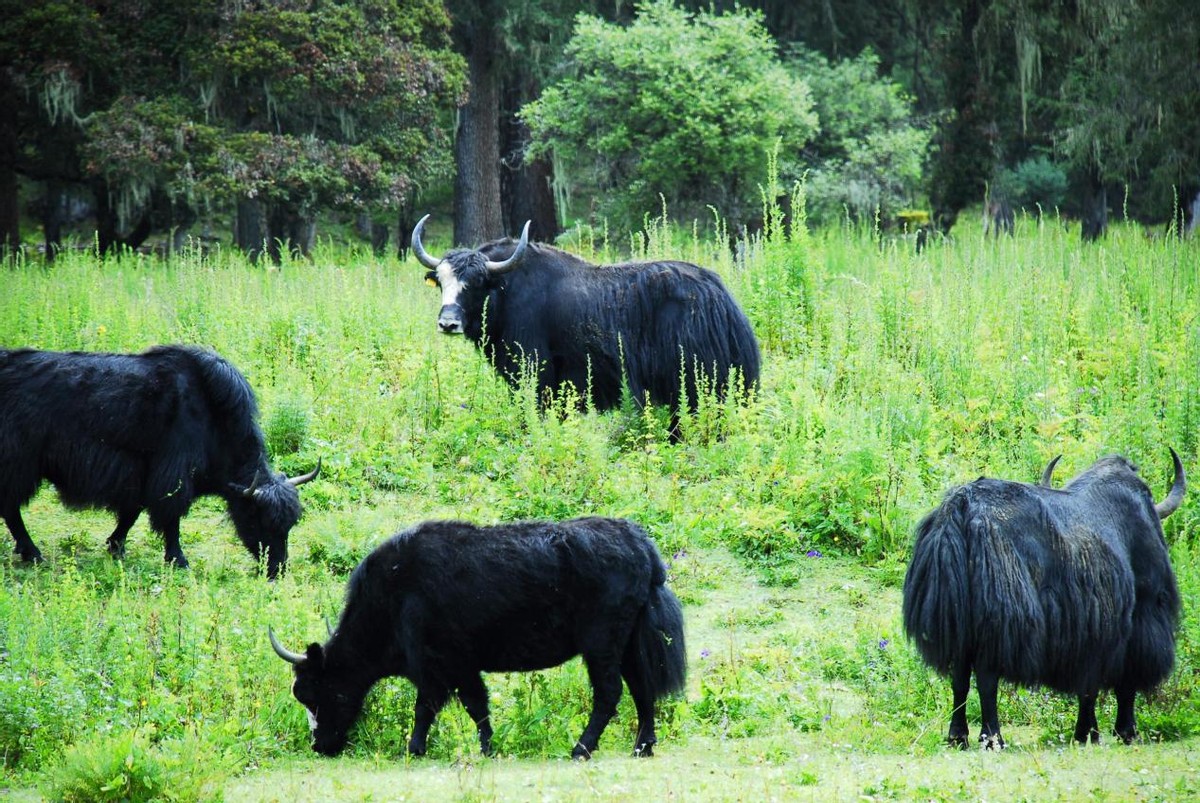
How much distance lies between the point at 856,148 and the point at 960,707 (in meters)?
16.4

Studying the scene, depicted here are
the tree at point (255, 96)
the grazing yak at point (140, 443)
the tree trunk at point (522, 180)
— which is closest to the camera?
the grazing yak at point (140, 443)

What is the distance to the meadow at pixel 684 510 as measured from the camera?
6469 millimetres

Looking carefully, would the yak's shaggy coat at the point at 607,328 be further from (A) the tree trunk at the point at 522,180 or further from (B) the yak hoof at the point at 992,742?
(A) the tree trunk at the point at 522,180

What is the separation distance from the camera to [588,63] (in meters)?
19.4

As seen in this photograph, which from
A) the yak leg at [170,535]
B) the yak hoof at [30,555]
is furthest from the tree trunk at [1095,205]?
the yak hoof at [30,555]

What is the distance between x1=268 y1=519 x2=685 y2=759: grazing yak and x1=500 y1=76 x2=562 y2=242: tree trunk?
1971cm

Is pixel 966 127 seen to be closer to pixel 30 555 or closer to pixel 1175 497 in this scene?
pixel 1175 497

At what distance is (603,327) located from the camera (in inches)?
491

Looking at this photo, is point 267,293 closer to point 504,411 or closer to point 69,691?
point 504,411

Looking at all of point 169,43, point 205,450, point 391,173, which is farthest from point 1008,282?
point 169,43

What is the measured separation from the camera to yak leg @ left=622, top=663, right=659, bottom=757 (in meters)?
6.76

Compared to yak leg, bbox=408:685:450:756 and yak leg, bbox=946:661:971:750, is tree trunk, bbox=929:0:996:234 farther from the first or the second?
yak leg, bbox=408:685:450:756

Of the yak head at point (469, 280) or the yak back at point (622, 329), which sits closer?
the yak head at point (469, 280)

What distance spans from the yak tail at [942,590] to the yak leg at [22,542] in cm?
624
